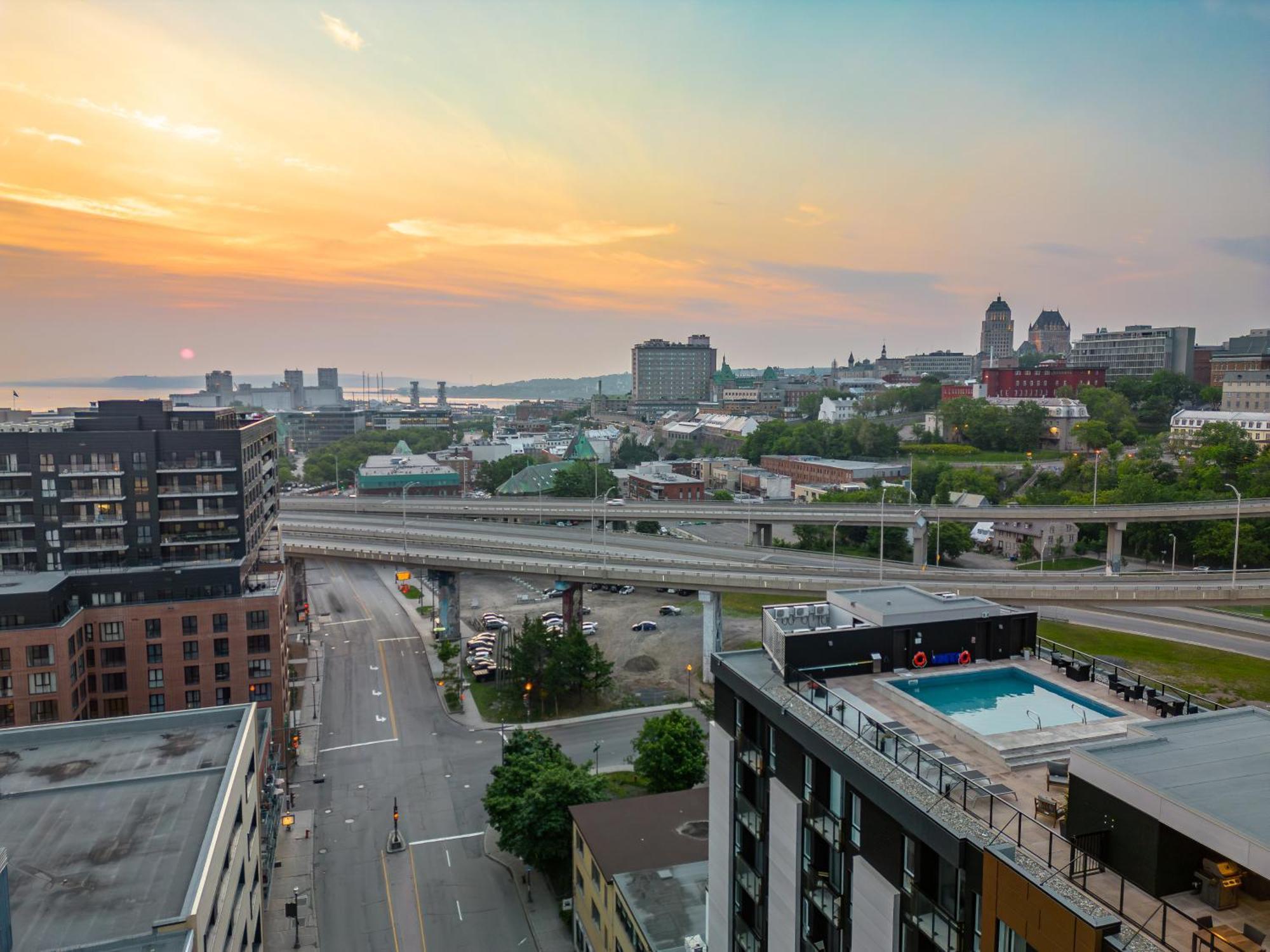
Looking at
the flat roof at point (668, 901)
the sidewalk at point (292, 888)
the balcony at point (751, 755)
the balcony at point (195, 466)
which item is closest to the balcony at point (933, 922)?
the balcony at point (751, 755)

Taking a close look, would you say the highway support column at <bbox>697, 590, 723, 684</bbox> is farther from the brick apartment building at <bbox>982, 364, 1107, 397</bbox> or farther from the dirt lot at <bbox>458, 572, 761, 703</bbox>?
the brick apartment building at <bbox>982, 364, 1107, 397</bbox>

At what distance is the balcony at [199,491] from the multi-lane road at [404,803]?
1634 centimetres

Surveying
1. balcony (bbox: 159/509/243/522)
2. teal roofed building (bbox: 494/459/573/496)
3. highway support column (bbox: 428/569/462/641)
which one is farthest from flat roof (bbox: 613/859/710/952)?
teal roofed building (bbox: 494/459/573/496)

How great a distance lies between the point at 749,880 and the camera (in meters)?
21.6

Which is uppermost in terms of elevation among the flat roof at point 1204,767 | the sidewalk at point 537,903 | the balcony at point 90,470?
the balcony at point 90,470

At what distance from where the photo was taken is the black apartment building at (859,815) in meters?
13.2

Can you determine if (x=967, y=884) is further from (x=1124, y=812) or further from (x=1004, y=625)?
(x=1004, y=625)

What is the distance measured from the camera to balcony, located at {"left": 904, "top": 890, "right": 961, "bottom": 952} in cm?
1410

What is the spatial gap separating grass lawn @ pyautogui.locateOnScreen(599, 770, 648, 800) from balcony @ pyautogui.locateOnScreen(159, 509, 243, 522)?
27145mm

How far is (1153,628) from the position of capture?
2721 inches

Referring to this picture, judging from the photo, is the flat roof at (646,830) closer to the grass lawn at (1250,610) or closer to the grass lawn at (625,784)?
the grass lawn at (625,784)

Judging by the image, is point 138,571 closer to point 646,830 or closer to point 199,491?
point 199,491

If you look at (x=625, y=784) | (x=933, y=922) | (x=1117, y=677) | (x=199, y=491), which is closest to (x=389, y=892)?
(x=625, y=784)

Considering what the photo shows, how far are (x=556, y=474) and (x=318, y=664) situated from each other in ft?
248
